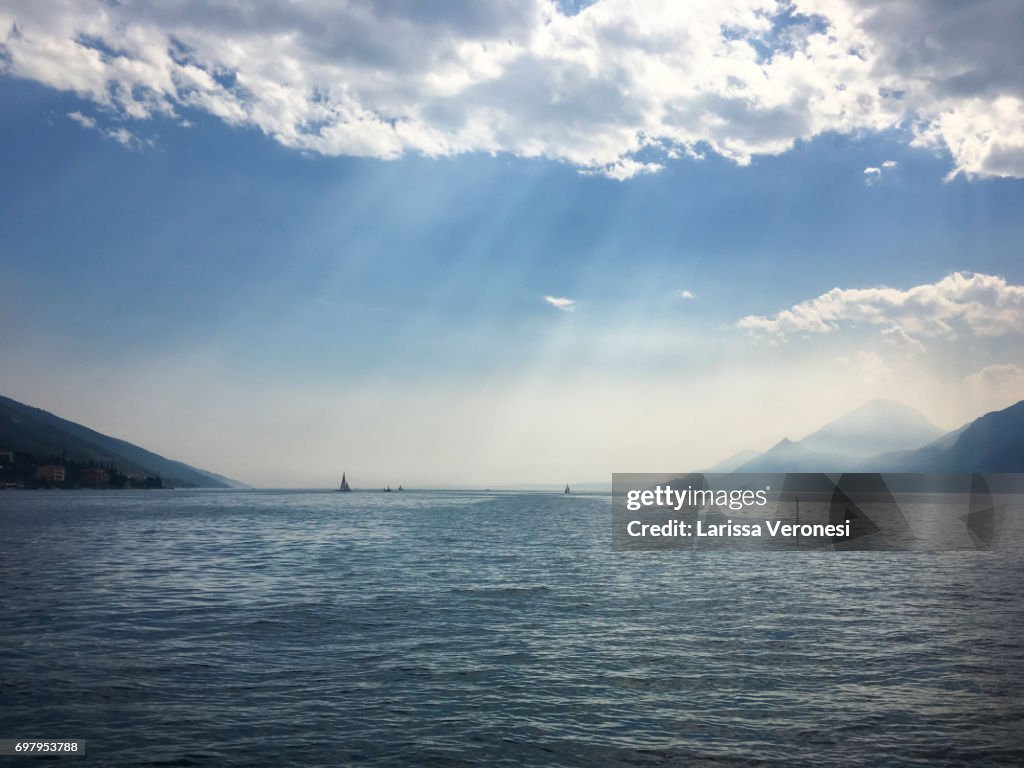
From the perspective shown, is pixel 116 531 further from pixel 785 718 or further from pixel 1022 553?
pixel 1022 553

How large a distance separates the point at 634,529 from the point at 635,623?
276 ft

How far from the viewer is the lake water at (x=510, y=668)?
1895 cm

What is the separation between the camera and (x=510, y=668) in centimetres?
2650

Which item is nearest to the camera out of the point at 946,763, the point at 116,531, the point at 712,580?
the point at 946,763

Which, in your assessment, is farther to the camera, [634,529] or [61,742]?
[634,529]

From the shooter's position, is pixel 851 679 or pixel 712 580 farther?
pixel 712 580

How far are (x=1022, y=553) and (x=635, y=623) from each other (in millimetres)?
70776

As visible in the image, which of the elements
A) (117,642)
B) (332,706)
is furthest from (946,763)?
(117,642)

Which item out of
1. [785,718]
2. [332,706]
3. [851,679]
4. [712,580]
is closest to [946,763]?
[785,718]

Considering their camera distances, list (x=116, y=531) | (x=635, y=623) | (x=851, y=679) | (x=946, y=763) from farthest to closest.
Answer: (x=116, y=531)
(x=635, y=623)
(x=851, y=679)
(x=946, y=763)

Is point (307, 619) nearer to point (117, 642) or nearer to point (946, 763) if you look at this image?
point (117, 642)

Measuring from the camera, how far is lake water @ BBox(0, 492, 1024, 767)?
1895 centimetres

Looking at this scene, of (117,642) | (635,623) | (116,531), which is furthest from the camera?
(116,531)

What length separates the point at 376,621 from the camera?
3553 centimetres
